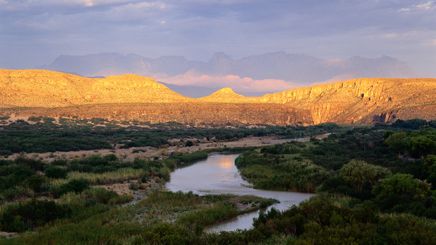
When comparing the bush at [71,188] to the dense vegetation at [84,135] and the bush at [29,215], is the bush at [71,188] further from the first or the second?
the dense vegetation at [84,135]

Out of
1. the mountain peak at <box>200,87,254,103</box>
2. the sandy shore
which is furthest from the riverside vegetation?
the mountain peak at <box>200,87,254,103</box>

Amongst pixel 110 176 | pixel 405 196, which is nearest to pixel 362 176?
pixel 405 196

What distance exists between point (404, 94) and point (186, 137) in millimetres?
66690

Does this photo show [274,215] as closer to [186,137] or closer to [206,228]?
[206,228]

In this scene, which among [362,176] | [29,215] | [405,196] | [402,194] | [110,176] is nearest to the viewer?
[29,215]

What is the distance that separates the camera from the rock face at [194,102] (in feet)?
376

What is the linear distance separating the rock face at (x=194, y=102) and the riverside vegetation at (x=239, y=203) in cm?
7029

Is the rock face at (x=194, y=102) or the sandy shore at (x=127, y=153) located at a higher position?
the rock face at (x=194, y=102)

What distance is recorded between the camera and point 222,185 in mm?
34812

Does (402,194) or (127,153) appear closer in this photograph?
(402,194)

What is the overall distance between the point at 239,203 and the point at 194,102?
10807 cm

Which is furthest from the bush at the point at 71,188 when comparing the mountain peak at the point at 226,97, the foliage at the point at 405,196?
the mountain peak at the point at 226,97

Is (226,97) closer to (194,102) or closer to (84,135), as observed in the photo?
(194,102)

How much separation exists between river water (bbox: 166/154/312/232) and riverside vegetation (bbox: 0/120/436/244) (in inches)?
31.7
